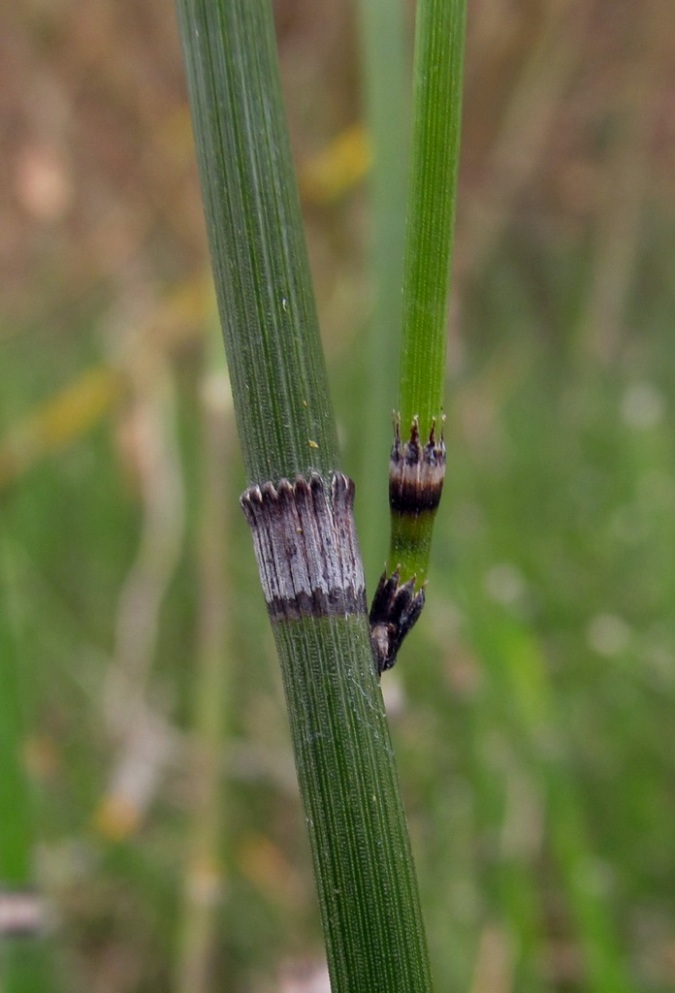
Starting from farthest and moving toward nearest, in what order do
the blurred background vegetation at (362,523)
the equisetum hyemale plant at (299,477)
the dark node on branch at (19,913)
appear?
the blurred background vegetation at (362,523) < the dark node on branch at (19,913) < the equisetum hyemale plant at (299,477)

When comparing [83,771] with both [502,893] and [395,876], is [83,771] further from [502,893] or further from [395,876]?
[395,876]

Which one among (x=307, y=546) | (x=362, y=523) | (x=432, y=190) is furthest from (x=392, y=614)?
(x=362, y=523)

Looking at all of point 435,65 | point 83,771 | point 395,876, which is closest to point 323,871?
point 395,876

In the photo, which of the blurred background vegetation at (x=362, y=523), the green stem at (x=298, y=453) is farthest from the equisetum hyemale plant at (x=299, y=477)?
the blurred background vegetation at (x=362, y=523)

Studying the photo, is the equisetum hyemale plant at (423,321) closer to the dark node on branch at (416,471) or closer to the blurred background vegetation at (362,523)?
the dark node on branch at (416,471)

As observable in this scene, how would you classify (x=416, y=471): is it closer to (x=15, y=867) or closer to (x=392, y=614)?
(x=392, y=614)

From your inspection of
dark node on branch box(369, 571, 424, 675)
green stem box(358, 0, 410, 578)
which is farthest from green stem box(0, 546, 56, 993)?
dark node on branch box(369, 571, 424, 675)
